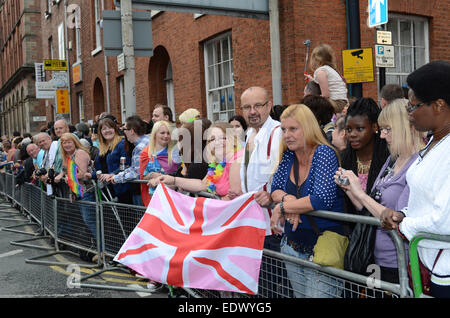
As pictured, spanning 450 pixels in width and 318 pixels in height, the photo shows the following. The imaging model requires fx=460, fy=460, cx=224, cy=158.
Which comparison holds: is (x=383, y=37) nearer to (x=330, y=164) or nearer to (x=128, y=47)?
(x=128, y=47)

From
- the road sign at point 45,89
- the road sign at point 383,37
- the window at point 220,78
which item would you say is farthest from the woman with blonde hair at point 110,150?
the road sign at point 45,89

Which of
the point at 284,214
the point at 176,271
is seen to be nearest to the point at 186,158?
the point at 176,271

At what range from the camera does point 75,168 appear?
675cm

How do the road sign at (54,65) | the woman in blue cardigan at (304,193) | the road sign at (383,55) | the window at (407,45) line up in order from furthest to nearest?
the road sign at (54,65) → the window at (407,45) → the road sign at (383,55) → the woman in blue cardigan at (304,193)

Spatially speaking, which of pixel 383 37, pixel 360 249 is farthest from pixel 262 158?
pixel 383 37

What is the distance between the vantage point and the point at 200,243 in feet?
12.8

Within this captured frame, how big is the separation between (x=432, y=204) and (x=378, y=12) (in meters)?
5.97

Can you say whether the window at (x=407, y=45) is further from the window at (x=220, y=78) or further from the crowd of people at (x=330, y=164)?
the crowd of people at (x=330, y=164)

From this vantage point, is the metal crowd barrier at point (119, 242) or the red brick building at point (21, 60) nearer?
the metal crowd barrier at point (119, 242)

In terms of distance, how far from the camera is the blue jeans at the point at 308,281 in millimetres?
2961

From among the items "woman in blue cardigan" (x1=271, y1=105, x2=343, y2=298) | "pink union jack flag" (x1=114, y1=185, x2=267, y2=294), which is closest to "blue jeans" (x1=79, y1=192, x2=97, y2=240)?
"pink union jack flag" (x1=114, y1=185, x2=267, y2=294)

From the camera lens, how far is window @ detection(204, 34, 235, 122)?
11.4m

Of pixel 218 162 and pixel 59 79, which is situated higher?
pixel 59 79

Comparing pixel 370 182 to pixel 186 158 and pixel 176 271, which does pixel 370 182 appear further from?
pixel 186 158
